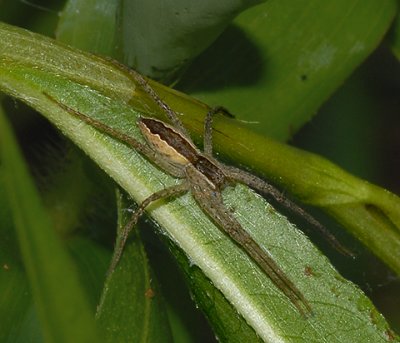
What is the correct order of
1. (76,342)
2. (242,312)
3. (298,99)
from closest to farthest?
(76,342) → (242,312) → (298,99)

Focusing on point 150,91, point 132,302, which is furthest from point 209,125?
point 132,302

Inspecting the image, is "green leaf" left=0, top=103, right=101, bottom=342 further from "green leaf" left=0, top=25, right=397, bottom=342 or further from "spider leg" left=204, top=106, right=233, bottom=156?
"spider leg" left=204, top=106, right=233, bottom=156

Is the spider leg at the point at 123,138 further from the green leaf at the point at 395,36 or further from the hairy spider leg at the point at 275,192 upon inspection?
the green leaf at the point at 395,36

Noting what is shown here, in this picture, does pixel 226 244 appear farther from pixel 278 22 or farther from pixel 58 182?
pixel 278 22

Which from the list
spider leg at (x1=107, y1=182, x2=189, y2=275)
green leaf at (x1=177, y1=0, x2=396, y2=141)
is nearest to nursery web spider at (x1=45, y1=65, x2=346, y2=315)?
spider leg at (x1=107, y1=182, x2=189, y2=275)

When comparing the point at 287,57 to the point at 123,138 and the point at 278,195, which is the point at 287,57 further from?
the point at 123,138

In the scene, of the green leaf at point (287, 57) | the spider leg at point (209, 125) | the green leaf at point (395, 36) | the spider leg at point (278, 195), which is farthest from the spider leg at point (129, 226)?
the green leaf at point (395, 36)

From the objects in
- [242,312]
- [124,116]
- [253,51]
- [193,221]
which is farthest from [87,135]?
[253,51]
